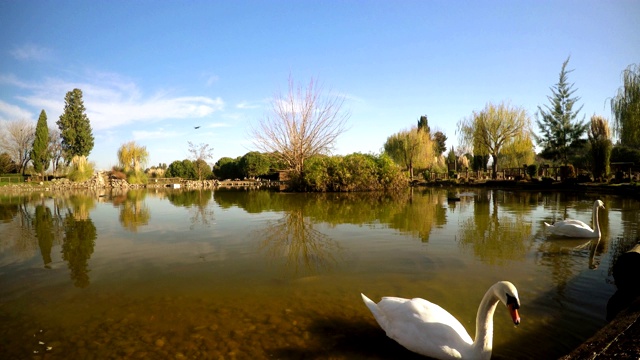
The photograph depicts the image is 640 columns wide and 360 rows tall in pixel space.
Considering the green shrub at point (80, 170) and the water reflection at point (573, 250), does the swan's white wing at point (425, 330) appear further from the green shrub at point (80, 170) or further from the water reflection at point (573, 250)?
the green shrub at point (80, 170)

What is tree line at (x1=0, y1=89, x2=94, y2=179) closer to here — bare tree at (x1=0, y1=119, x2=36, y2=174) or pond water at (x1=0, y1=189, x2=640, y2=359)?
bare tree at (x1=0, y1=119, x2=36, y2=174)

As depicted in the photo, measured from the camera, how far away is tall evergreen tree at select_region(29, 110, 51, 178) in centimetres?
4753

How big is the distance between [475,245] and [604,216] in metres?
6.58

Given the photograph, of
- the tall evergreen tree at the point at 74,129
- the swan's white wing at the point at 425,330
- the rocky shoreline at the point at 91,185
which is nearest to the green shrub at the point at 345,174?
the rocky shoreline at the point at 91,185

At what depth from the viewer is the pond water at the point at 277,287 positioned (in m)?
3.10

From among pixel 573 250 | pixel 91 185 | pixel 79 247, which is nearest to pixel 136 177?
pixel 91 185

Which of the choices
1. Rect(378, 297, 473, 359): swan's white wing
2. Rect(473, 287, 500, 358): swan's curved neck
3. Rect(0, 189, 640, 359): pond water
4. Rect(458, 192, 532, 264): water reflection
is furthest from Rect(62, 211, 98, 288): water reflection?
Rect(458, 192, 532, 264): water reflection

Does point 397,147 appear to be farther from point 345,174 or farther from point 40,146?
point 40,146

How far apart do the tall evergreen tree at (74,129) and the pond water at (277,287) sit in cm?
5014

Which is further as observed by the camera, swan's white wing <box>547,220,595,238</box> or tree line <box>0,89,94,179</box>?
tree line <box>0,89,94,179</box>

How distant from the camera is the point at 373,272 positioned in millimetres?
5094

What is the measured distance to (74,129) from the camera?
49.9 meters

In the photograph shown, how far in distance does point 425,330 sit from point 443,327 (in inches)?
5.8

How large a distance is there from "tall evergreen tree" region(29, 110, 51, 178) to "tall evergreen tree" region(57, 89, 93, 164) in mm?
1915
